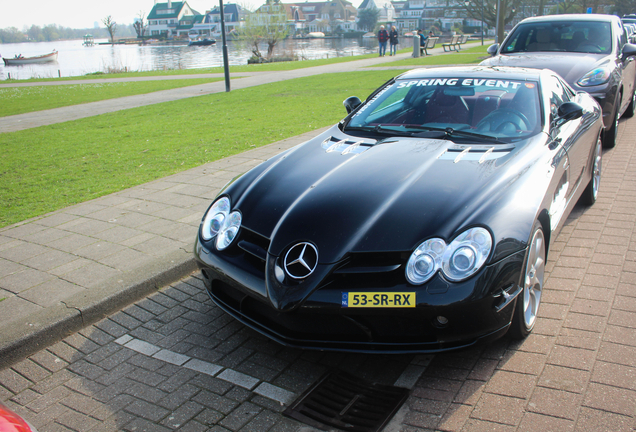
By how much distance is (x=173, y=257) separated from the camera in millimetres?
4234

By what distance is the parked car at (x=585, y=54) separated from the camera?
7082 millimetres

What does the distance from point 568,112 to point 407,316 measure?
2.48m

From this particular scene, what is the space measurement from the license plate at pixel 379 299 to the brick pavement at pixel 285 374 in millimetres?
542

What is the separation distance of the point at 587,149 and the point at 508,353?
2.53 m

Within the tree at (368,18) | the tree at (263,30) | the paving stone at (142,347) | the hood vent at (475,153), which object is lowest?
the paving stone at (142,347)

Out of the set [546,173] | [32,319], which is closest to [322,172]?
[546,173]

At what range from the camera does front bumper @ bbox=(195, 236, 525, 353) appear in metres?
2.51

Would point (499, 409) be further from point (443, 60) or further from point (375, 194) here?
point (443, 60)

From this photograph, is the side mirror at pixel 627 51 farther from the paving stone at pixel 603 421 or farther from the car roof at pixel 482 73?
the paving stone at pixel 603 421

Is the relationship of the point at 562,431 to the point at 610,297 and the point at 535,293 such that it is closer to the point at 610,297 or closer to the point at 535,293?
the point at 535,293

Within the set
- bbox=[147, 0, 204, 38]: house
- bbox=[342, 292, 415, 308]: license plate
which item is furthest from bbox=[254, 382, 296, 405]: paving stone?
bbox=[147, 0, 204, 38]: house

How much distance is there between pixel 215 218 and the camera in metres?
3.38

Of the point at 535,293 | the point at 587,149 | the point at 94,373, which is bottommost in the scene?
the point at 94,373

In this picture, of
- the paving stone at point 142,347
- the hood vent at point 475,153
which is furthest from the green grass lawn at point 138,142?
the hood vent at point 475,153
